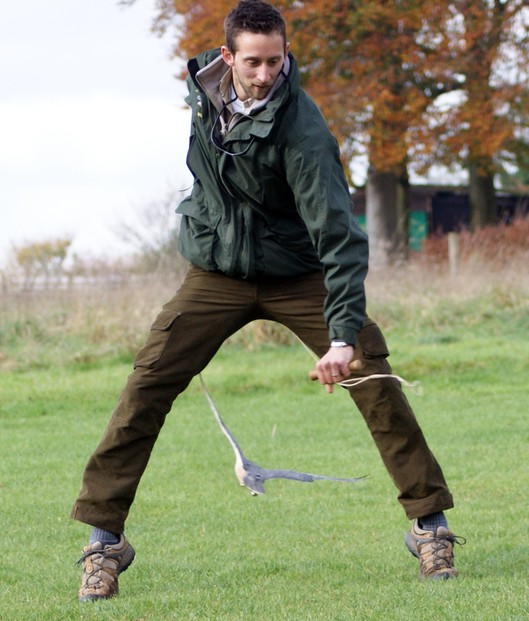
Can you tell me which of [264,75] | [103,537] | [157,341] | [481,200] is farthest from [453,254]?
[264,75]

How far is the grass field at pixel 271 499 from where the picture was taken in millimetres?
4402

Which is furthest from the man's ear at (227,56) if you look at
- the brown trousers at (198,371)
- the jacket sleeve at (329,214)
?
the brown trousers at (198,371)

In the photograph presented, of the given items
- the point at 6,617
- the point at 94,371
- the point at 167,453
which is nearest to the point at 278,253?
the point at 6,617

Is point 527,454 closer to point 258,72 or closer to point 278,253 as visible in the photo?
point 278,253

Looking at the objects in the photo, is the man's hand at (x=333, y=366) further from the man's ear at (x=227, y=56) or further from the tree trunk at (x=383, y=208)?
the tree trunk at (x=383, y=208)

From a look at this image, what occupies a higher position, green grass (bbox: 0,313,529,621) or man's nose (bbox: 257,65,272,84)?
man's nose (bbox: 257,65,272,84)

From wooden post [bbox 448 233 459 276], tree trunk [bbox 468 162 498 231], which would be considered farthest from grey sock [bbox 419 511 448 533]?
tree trunk [bbox 468 162 498 231]

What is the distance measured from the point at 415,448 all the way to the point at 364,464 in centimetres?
309

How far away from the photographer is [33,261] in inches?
624

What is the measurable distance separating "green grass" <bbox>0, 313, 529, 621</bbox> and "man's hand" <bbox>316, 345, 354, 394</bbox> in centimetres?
82

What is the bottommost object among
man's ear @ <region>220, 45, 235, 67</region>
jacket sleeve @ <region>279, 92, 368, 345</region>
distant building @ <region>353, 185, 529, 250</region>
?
distant building @ <region>353, 185, 529, 250</region>

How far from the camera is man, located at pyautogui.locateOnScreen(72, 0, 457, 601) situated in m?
4.29

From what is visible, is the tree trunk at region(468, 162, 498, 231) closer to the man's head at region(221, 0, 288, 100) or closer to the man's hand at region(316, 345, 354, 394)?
the man's head at region(221, 0, 288, 100)

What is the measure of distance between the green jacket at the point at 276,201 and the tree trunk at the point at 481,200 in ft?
81.2
